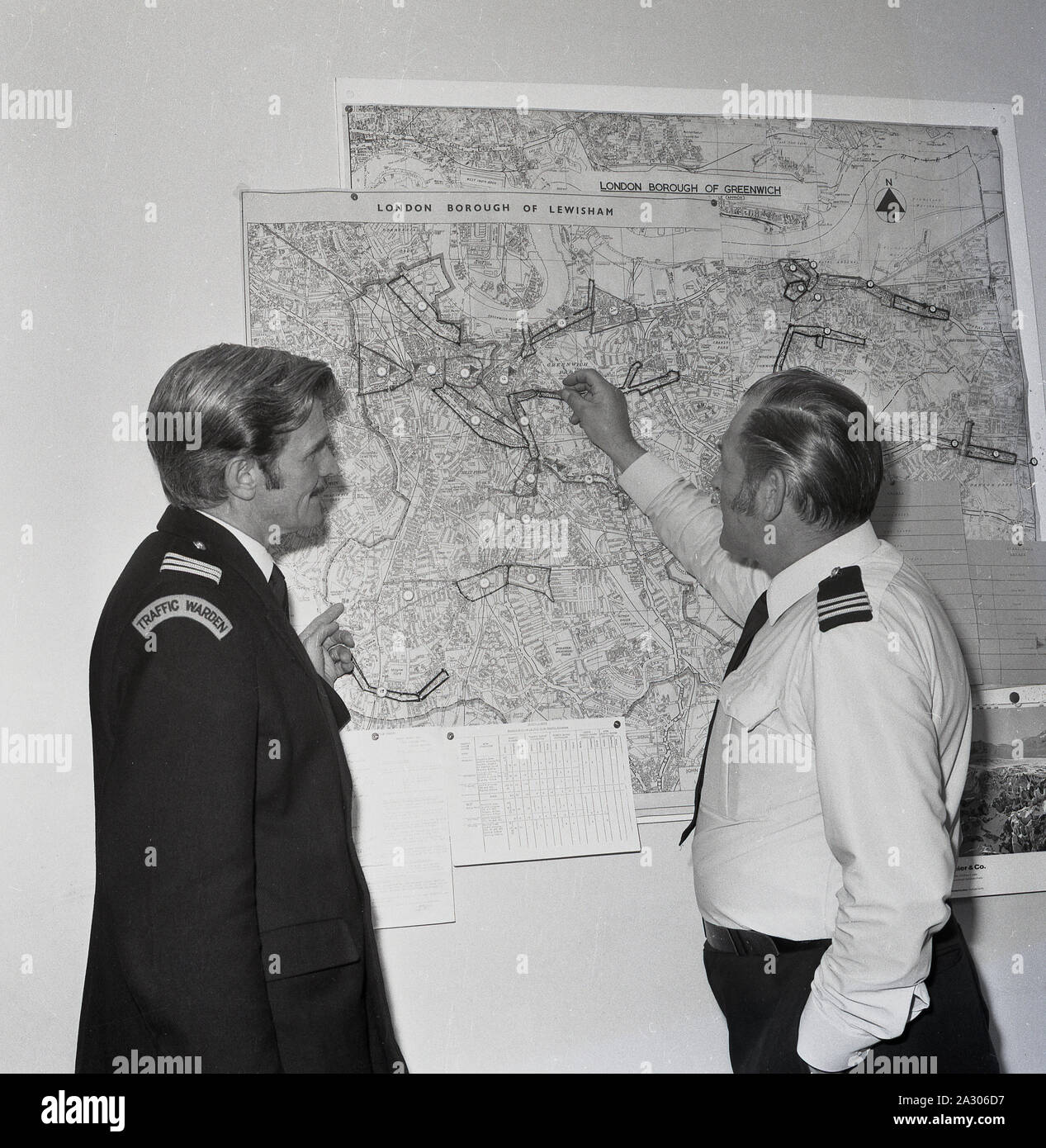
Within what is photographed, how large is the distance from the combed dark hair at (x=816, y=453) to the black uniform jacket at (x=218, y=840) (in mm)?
850

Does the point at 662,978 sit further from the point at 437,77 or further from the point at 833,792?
the point at 437,77

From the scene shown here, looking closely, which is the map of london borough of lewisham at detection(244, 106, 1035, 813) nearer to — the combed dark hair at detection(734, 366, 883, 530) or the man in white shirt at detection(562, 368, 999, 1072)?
the man in white shirt at detection(562, 368, 999, 1072)

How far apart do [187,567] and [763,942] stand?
110cm

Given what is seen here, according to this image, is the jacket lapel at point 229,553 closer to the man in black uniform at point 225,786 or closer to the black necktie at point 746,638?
the man in black uniform at point 225,786

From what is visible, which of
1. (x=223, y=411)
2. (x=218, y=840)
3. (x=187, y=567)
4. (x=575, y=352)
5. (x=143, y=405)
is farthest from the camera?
(x=575, y=352)

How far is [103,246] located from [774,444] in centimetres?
140

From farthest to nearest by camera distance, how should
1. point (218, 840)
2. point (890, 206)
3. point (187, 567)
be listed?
point (890, 206) → point (187, 567) → point (218, 840)

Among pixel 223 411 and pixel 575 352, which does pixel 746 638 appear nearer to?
pixel 575 352

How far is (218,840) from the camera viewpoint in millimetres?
1438

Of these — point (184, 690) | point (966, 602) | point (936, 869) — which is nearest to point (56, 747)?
point (184, 690)

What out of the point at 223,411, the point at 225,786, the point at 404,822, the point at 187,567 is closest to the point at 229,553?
the point at 187,567

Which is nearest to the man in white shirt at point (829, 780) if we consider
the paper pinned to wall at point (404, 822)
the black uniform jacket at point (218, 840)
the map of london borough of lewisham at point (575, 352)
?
the map of london borough of lewisham at point (575, 352)

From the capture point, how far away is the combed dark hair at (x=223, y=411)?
66.4 inches

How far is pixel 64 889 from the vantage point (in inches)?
79.4
